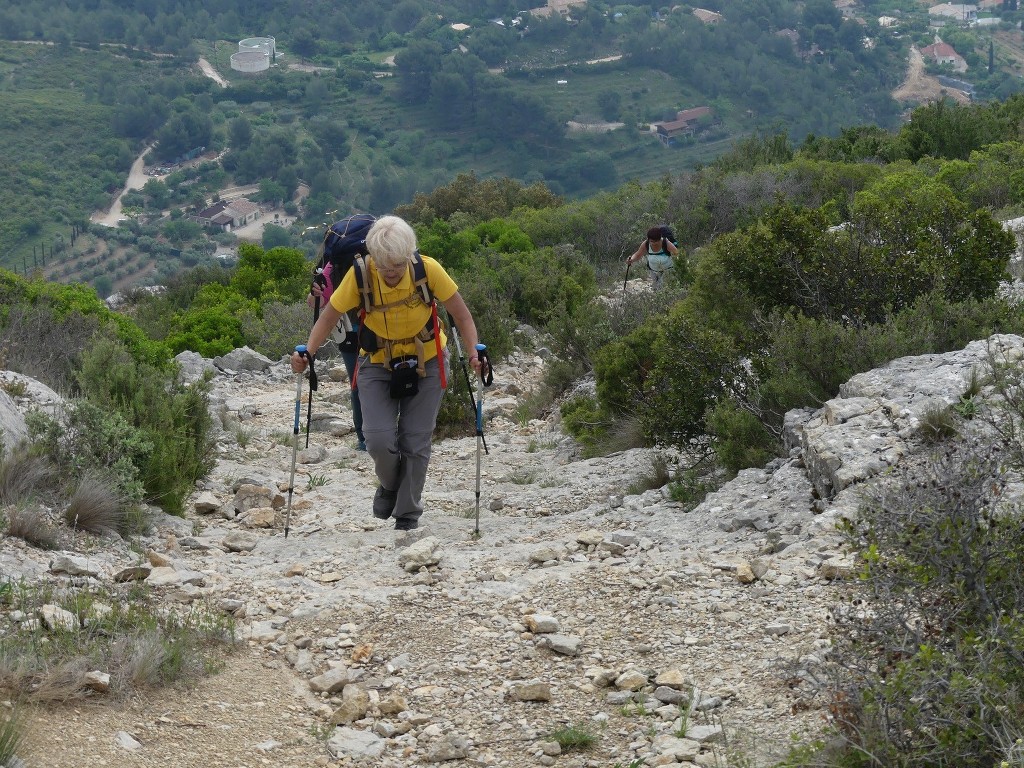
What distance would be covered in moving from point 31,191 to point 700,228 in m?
69.9

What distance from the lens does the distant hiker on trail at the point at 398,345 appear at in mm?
6250

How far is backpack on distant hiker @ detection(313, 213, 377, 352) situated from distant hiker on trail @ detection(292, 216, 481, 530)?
0.80m

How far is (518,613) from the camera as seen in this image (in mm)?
5293

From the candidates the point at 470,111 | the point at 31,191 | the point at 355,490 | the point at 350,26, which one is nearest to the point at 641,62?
the point at 470,111

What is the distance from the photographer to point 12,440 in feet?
21.9

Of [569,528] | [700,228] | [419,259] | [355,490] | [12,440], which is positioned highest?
[419,259]

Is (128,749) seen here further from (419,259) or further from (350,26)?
(350,26)

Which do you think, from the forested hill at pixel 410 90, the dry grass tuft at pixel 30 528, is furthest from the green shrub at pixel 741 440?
the forested hill at pixel 410 90

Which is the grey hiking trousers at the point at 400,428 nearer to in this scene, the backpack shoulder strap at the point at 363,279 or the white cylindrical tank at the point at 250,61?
the backpack shoulder strap at the point at 363,279

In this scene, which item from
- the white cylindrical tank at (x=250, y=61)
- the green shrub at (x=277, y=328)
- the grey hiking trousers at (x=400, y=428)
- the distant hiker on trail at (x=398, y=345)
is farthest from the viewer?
the white cylindrical tank at (x=250, y=61)

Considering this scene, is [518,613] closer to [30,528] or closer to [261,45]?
[30,528]

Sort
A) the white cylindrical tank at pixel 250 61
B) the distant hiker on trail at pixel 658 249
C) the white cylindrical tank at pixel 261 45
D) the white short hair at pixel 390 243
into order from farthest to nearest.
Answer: the white cylindrical tank at pixel 261 45 < the white cylindrical tank at pixel 250 61 < the distant hiker on trail at pixel 658 249 < the white short hair at pixel 390 243

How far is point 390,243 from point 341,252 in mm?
1535

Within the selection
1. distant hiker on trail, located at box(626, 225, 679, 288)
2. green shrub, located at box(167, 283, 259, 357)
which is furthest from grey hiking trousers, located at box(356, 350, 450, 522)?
green shrub, located at box(167, 283, 259, 357)
